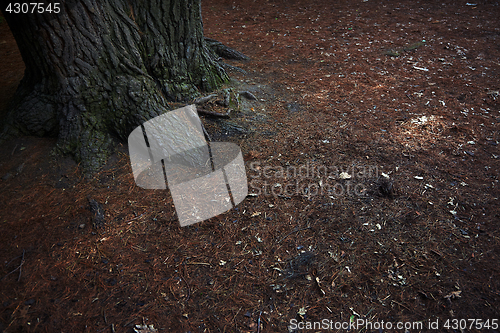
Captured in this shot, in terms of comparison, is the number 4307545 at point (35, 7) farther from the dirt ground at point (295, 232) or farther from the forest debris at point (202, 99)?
the forest debris at point (202, 99)

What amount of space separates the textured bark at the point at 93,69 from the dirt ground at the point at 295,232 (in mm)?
246

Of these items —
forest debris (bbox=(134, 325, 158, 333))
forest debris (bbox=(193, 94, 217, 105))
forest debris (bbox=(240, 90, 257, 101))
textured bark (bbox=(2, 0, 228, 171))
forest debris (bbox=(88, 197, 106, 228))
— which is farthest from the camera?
forest debris (bbox=(240, 90, 257, 101))

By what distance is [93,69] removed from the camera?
2.80 metres

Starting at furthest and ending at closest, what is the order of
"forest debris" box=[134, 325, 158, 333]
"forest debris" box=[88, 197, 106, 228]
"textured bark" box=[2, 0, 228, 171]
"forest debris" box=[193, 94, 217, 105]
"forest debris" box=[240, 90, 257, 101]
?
"forest debris" box=[240, 90, 257, 101] → "forest debris" box=[193, 94, 217, 105] → "textured bark" box=[2, 0, 228, 171] → "forest debris" box=[88, 197, 106, 228] → "forest debris" box=[134, 325, 158, 333]

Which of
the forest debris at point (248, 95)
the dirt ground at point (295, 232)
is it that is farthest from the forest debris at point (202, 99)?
the forest debris at point (248, 95)

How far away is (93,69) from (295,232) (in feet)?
7.93

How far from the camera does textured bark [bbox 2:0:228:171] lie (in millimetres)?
2639

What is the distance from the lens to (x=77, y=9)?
259 cm

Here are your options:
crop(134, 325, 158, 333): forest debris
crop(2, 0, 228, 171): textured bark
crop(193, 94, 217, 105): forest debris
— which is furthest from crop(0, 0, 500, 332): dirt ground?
crop(193, 94, 217, 105): forest debris

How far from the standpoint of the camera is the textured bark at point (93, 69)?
2.64 m

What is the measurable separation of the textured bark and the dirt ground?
9.7 inches

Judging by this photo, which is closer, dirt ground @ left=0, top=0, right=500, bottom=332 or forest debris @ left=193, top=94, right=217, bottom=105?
dirt ground @ left=0, top=0, right=500, bottom=332

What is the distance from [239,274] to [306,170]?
1.30 metres

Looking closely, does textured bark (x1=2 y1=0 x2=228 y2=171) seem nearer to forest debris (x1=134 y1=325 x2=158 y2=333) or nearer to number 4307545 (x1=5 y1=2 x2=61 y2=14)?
number 4307545 (x1=5 y1=2 x2=61 y2=14)
